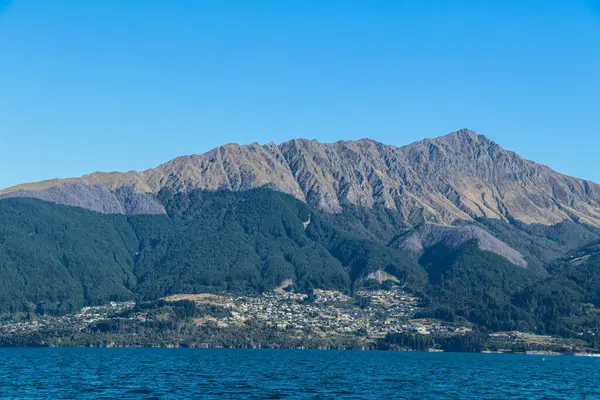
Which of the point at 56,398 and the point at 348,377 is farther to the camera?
the point at 348,377

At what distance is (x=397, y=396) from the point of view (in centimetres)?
14112

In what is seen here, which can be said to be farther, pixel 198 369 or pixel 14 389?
pixel 198 369

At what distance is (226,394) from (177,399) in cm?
1055

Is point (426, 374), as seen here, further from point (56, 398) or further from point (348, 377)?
point (56, 398)

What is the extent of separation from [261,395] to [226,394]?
5.90m

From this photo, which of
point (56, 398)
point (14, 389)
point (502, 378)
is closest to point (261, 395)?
point (56, 398)

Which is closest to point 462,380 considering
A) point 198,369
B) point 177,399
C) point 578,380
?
point 578,380

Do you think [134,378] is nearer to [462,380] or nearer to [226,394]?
[226,394]

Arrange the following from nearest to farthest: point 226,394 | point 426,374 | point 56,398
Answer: point 56,398, point 226,394, point 426,374

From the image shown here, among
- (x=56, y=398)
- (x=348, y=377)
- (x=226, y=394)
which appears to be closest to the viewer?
(x=56, y=398)

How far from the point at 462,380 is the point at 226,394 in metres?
61.9

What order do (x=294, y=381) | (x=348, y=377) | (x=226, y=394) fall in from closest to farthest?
1. (x=226, y=394)
2. (x=294, y=381)
3. (x=348, y=377)

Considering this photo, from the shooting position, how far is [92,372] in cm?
18412

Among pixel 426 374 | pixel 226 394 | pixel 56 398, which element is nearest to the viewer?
pixel 56 398
